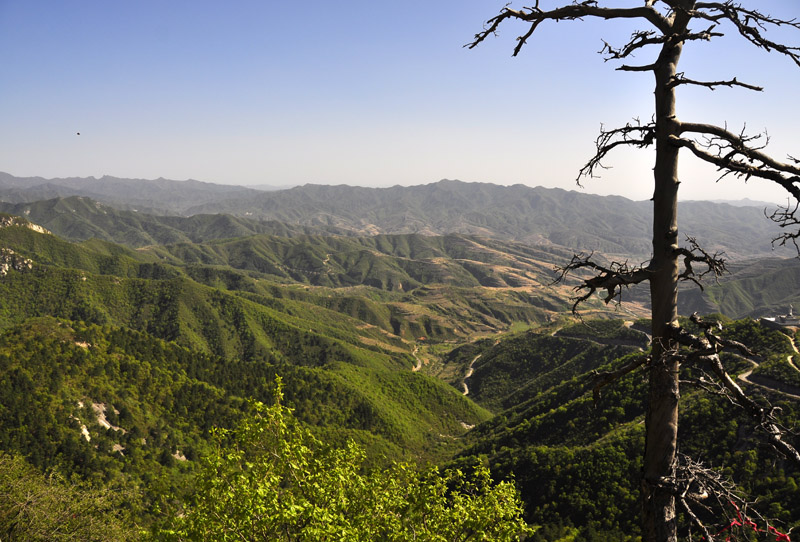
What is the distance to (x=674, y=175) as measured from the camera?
5.99m

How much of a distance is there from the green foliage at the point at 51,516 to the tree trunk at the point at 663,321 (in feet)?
110

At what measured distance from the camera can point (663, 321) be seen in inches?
233

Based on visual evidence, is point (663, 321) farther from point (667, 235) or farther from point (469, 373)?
point (469, 373)

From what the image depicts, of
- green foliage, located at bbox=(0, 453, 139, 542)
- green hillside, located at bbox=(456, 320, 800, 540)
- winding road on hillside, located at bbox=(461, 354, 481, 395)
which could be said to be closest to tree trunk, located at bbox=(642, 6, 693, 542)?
green hillside, located at bbox=(456, 320, 800, 540)

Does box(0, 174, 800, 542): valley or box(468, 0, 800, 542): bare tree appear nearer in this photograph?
box(468, 0, 800, 542): bare tree

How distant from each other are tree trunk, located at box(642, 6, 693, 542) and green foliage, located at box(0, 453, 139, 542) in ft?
110

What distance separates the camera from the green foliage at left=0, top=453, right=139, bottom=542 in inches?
1034

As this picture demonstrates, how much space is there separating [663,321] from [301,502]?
11446 mm

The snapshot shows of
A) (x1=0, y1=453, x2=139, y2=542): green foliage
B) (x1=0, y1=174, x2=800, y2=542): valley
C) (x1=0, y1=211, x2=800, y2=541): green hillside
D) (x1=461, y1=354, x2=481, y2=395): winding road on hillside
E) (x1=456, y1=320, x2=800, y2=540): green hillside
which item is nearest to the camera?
(x1=0, y1=453, x2=139, y2=542): green foliage

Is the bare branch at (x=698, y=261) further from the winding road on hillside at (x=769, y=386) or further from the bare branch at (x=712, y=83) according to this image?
the winding road on hillside at (x=769, y=386)

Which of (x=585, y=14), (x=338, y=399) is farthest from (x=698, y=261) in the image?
(x=338, y=399)

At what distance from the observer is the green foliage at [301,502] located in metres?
12.0

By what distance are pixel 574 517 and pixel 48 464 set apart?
274ft

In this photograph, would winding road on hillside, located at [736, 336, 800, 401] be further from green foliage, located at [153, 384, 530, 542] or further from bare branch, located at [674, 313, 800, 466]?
bare branch, located at [674, 313, 800, 466]
